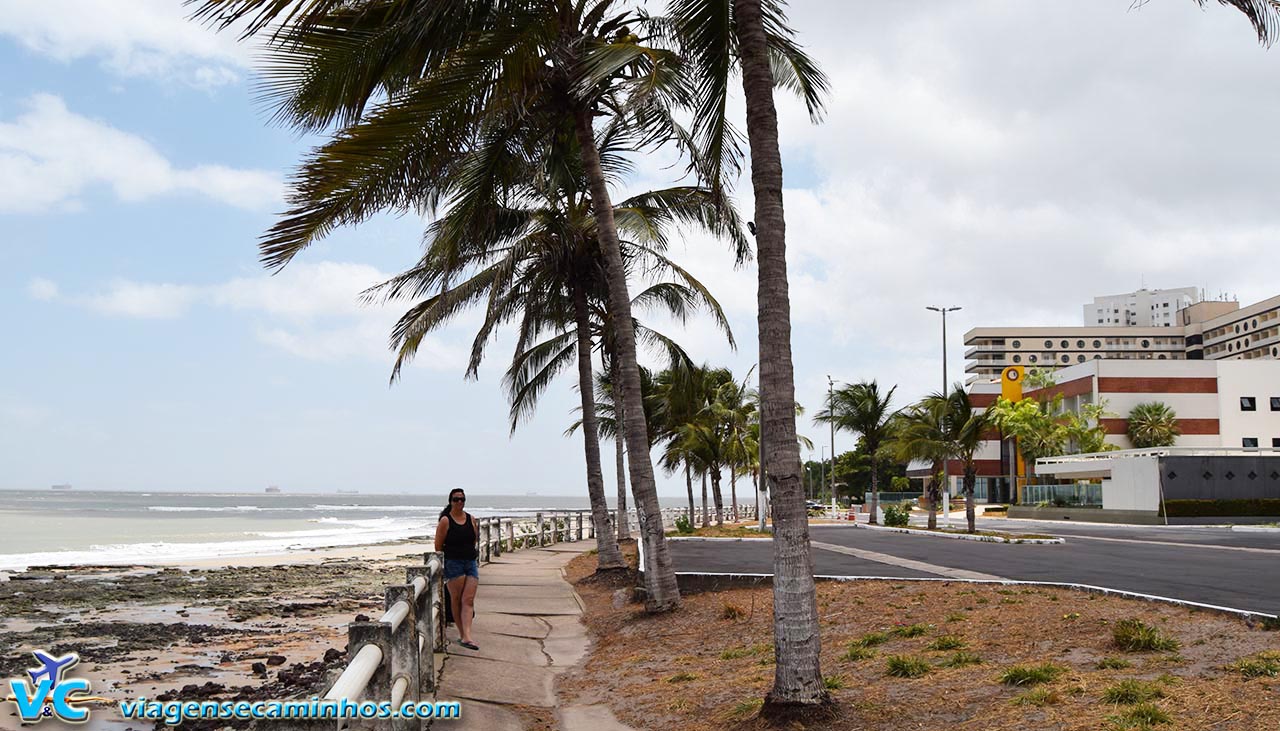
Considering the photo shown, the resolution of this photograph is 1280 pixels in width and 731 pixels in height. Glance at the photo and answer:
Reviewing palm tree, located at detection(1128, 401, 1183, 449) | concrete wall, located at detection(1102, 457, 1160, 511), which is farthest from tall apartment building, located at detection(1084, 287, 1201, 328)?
concrete wall, located at detection(1102, 457, 1160, 511)

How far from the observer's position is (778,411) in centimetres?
770

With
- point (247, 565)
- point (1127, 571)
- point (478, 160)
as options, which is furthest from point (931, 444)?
point (478, 160)

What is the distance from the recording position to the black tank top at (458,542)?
1025 centimetres

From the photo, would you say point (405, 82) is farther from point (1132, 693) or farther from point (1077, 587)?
point (1077, 587)

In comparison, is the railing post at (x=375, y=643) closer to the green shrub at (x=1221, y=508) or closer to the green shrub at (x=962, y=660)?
the green shrub at (x=962, y=660)

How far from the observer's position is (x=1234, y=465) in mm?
43781

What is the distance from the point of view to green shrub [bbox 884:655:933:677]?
8125 millimetres

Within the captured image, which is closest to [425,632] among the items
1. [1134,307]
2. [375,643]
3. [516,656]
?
[375,643]

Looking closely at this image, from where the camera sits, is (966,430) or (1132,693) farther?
(966,430)

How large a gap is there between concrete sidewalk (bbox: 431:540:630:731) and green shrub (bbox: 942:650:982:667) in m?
2.64

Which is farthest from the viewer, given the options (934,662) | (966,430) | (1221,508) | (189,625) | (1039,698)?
(1221,508)

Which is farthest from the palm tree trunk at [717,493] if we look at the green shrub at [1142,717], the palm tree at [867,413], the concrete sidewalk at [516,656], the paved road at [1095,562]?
the green shrub at [1142,717]

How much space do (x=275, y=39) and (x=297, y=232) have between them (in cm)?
143

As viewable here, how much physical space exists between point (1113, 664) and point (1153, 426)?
64852mm
